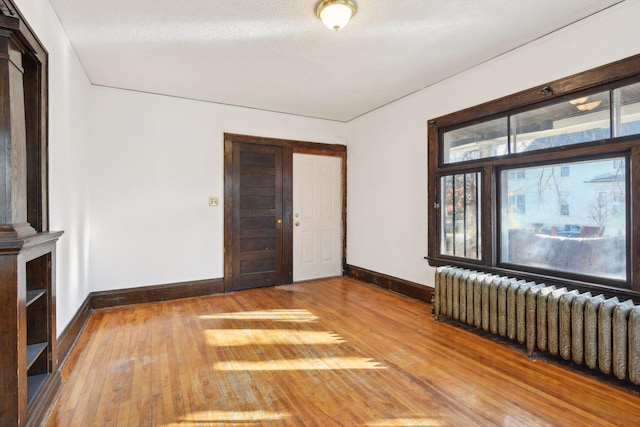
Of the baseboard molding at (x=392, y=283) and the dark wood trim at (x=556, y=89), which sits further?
the baseboard molding at (x=392, y=283)

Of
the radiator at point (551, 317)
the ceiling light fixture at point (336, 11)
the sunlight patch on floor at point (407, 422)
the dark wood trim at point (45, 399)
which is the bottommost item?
the sunlight patch on floor at point (407, 422)

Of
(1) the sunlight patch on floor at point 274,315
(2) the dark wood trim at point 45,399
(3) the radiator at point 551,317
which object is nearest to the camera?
(2) the dark wood trim at point 45,399

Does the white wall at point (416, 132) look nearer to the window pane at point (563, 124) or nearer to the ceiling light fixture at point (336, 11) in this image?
A: the window pane at point (563, 124)

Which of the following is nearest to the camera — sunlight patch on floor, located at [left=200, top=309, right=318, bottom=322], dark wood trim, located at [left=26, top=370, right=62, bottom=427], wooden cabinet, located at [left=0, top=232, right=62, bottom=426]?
wooden cabinet, located at [left=0, top=232, right=62, bottom=426]

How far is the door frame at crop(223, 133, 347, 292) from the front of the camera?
188 inches

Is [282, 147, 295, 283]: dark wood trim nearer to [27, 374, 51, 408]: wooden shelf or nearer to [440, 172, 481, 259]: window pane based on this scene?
[440, 172, 481, 259]: window pane

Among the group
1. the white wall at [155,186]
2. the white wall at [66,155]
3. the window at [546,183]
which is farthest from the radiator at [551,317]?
the white wall at [66,155]

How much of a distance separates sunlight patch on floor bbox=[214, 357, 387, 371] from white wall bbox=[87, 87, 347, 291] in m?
2.31

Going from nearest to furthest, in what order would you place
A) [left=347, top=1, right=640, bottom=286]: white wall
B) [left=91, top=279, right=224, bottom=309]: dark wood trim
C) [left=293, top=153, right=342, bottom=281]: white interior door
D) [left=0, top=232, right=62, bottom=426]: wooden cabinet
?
1. [left=0, top=232, right=62, bottom=426]: wooden cabinet
2. [left=347, top=1, right=640, bottom=286]: white wall
3. [left=91, top=279, right=224, bottom=309]: dark wood trim
4. [left=293, top=153, right=342, bottom=281]: white interior door

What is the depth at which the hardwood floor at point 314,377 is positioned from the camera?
6.46 ft

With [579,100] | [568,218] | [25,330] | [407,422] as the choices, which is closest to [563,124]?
[579,100]

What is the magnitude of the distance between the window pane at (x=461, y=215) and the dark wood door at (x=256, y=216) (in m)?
2.52

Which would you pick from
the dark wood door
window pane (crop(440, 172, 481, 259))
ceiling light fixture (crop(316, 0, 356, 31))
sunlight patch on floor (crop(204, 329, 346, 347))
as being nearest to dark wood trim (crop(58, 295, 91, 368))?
sunlight patch on floor (crop(204, 329, 346, 347))

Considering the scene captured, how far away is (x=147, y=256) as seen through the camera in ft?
14.1
